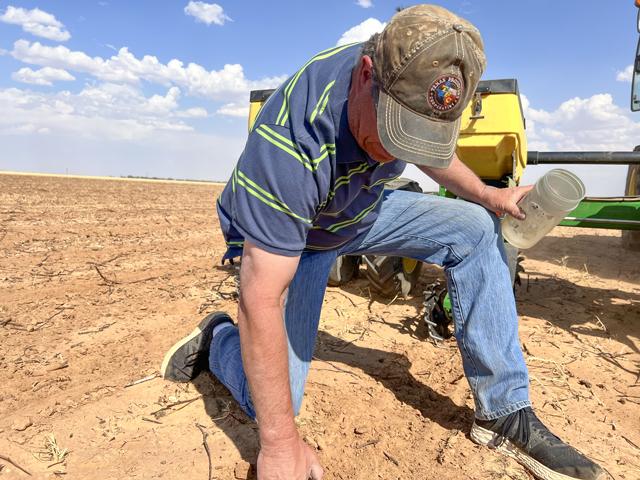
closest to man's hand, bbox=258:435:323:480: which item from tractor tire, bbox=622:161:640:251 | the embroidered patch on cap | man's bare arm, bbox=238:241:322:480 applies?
man's bare arm, bbox=238:241:322:480

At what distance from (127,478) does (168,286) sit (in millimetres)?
2439

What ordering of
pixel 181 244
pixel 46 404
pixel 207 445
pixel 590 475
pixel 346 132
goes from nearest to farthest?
1. pixel 346 132
2. pixel 590 475
3. pixel 207 445
4. pixel 46 404
5. pixel 181 244

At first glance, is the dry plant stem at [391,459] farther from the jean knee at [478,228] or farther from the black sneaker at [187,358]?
the black sneaker at [187,358]

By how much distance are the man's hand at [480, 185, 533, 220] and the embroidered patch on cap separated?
0.85 metres

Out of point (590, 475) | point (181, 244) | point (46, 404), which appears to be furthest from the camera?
point (181, 244)

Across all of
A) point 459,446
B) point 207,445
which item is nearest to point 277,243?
point 207,445

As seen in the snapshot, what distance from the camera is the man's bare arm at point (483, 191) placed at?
2164mm

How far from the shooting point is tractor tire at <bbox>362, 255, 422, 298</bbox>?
12.9 feet

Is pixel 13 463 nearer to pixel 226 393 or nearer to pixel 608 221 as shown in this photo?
pixel 226 393

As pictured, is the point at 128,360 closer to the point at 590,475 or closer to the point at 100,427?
the point at 100,427

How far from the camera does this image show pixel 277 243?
148 centimetres

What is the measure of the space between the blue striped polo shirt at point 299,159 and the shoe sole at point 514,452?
1179 millimetres

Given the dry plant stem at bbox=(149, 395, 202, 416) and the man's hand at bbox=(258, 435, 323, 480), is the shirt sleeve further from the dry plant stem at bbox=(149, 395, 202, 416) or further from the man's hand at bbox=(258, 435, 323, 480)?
the dry plant stem at bbox=(149, 395, 202, 416)

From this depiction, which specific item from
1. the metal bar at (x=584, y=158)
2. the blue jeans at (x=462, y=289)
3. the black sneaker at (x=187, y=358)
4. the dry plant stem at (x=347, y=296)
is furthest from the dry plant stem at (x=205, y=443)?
the metal bar at (x=584, y=158)
